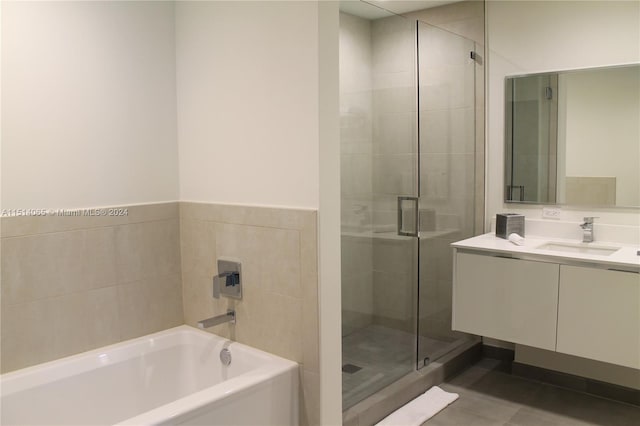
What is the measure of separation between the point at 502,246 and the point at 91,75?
2.28m

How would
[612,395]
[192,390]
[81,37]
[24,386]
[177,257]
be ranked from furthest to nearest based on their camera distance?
[612,395] < [177,257] < [192,390] < [81,37] < [24,386]

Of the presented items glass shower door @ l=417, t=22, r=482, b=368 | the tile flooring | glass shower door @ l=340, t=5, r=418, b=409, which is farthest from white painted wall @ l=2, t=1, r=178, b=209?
the tile flooring

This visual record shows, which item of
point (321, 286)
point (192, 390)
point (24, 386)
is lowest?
point (192, 390)

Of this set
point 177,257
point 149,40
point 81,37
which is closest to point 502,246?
point 177,257

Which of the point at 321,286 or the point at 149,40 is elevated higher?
the point at 149,40

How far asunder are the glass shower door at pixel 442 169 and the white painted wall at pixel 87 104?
1425 millimetres

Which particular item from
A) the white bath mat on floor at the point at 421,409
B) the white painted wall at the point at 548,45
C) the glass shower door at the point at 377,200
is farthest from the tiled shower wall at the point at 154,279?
the white painted wall at the point at 548,45

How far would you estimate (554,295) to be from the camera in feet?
8.64

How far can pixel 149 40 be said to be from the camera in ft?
8.39

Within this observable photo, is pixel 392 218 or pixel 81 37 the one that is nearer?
pixel 81 37

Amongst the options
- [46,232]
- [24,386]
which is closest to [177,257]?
[46,232]

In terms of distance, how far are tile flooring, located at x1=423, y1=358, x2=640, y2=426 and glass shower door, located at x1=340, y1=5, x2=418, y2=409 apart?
0.38 meters

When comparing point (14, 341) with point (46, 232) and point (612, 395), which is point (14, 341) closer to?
point (46, 232)

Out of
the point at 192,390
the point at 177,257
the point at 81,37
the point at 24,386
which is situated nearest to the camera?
the point at 24,386
